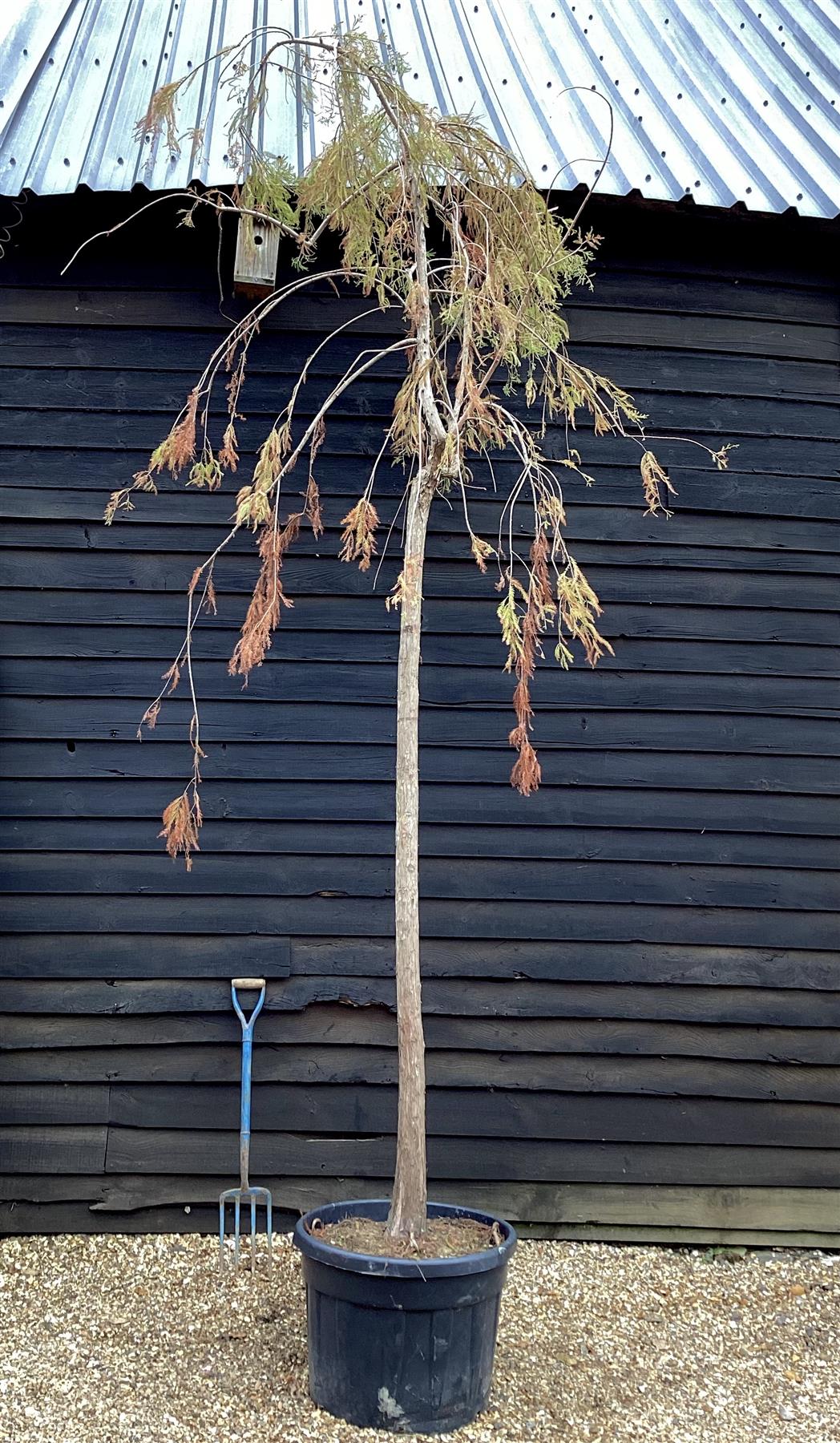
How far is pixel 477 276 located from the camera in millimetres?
3041

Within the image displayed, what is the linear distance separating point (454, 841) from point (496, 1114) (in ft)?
2.92

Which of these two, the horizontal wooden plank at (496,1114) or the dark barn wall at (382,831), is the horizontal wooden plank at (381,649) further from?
the horizontal wooden plank at (496,1114)

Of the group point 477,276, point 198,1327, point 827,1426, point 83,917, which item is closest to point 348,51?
point 477,276

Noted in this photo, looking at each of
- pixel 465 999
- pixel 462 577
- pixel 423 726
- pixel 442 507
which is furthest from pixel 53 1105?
pixel 442 507

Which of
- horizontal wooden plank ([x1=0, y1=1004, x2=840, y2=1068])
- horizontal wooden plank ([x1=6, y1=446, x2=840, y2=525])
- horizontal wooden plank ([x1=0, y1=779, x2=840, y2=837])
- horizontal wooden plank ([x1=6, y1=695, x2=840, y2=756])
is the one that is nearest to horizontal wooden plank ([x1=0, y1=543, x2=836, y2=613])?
horizontal wooden plank ([x1=6, y1=446, x2=840, y2=525])

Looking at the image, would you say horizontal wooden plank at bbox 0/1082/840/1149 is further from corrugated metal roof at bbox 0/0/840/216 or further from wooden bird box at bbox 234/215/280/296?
corrugated metal roof at bbox 0/0/840/216

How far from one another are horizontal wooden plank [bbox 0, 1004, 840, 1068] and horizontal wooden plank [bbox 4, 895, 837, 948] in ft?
0.90

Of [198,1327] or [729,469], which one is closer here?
[198,1327]

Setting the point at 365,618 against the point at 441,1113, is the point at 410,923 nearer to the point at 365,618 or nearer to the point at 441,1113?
the point at 441,1113

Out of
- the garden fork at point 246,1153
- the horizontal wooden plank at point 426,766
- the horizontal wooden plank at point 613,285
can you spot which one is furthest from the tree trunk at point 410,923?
the horizontal wooden plank at point 613,285

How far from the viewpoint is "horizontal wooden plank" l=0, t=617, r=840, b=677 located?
3602 millimetres

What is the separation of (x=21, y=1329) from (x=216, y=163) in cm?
348

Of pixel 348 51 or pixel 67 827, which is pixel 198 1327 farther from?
pixel 348 51

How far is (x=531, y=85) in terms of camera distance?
3.92 meters
